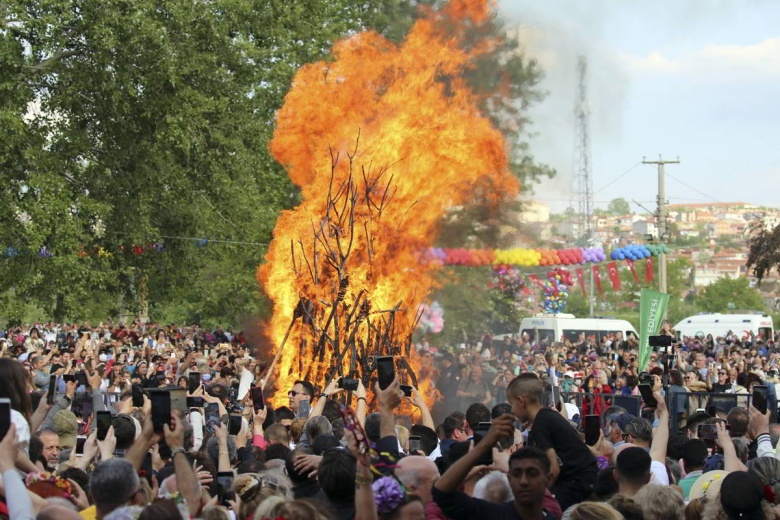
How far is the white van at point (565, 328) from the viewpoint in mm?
33656

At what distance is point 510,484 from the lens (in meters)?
5.39

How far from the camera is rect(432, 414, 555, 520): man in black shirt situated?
522 centimetres

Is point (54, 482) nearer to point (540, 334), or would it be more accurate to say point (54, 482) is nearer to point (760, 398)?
point (760, 398)

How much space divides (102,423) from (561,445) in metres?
2.74

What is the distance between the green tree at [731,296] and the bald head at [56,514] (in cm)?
9374

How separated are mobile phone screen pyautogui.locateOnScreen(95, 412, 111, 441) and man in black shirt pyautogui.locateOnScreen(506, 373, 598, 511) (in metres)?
2.45

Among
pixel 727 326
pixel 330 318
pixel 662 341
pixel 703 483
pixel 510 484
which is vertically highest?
pixel 727 326

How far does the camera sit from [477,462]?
5258 millimetres

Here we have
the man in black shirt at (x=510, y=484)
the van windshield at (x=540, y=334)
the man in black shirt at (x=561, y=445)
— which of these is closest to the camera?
the man in black shirt at (x=510, y=484)

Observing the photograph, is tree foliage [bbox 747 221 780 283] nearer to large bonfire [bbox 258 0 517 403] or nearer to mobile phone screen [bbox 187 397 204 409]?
large bonfire [bbox 258 0 517 403]

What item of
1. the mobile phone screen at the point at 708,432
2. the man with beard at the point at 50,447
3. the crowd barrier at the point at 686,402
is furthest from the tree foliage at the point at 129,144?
the mobile phone screen at the point at 708,432

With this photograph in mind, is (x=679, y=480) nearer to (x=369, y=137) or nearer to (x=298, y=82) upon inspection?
(x=369, y=137)

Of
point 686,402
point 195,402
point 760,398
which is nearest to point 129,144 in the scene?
point 686,402

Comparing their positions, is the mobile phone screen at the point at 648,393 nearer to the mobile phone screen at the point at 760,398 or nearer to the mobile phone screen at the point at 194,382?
the mobile phone screen at the point at 760,398
